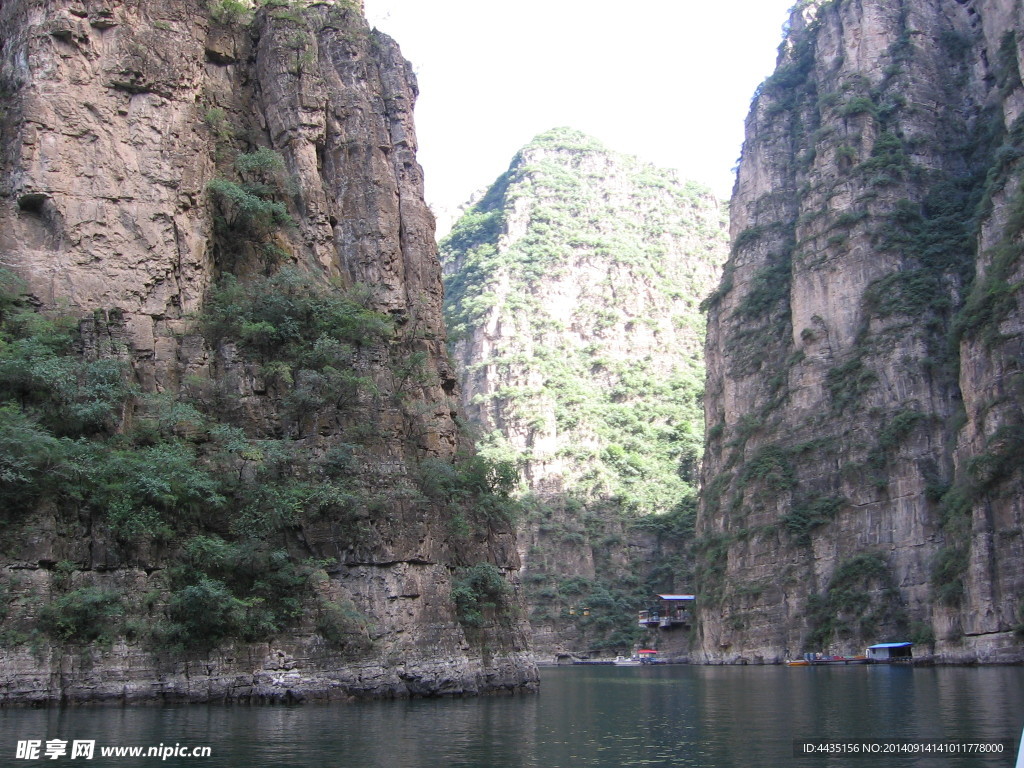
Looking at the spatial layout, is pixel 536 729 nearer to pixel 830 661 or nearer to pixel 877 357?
pixel 830 661

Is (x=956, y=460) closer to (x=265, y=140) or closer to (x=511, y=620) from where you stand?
(x=511, y=620)

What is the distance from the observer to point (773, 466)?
99.1m

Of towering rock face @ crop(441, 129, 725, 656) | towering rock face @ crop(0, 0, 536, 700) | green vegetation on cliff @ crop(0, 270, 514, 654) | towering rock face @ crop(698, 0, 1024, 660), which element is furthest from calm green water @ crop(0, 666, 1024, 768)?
towering rock face @ crop(441, 129, 725, 656)

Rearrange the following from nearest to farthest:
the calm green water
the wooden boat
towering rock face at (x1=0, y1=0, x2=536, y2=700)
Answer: the calm green water → towering rock face at (x1=0, y1=0, x2=536, y2=700) → the wooden boat

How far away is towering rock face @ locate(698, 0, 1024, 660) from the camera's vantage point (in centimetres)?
7219

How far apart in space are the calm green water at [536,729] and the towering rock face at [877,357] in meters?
35.5

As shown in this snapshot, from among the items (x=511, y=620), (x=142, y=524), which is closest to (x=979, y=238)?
(x=511, y=620)

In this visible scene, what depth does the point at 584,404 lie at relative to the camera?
541 feet

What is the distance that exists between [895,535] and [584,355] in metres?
96.9

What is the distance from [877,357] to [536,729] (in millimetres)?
71880

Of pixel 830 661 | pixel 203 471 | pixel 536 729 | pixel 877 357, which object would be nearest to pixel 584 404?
pixel 877 357

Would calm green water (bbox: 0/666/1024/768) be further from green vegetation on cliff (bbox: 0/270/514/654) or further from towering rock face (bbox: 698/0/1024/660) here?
towering rock face (bbox: 698/0/1024/660)

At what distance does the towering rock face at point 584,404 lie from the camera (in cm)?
13488

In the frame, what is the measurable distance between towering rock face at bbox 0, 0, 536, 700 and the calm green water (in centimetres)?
275
